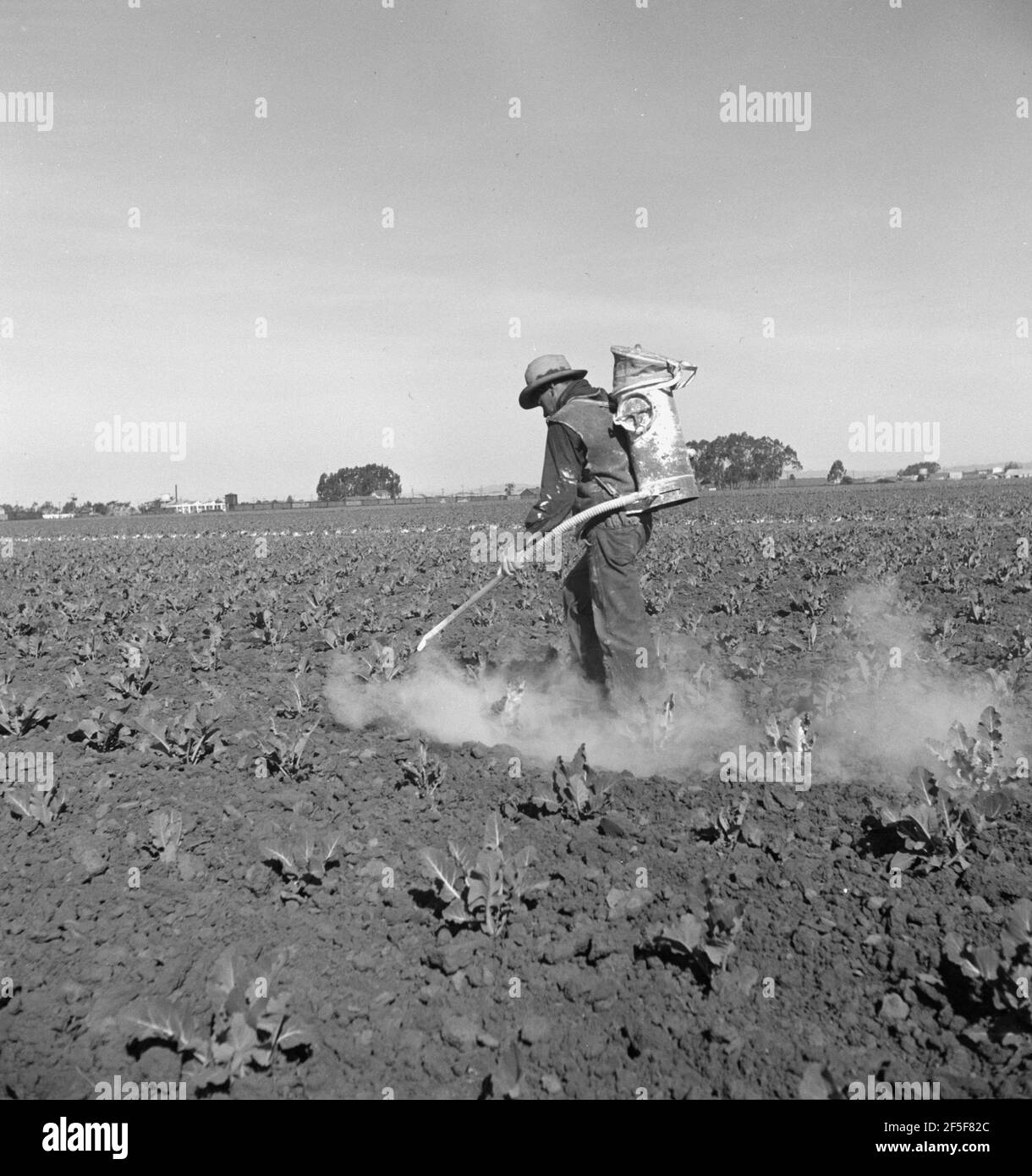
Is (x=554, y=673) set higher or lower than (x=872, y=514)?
lower

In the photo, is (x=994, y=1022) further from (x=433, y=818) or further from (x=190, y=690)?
(x=190, y=690)

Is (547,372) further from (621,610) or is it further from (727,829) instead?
(727,829)

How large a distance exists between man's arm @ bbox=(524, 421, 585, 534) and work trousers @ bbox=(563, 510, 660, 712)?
254mm

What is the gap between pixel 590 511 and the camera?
507 cm

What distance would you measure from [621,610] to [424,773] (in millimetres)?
1629

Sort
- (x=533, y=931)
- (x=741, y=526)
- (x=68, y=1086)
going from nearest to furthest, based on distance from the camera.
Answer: (x=68, y=1086), (x=533, y=931), (x=741, y=526)

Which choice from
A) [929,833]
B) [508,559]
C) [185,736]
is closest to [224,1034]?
[185,736]

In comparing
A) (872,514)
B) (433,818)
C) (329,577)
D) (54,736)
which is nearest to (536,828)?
(433,818)

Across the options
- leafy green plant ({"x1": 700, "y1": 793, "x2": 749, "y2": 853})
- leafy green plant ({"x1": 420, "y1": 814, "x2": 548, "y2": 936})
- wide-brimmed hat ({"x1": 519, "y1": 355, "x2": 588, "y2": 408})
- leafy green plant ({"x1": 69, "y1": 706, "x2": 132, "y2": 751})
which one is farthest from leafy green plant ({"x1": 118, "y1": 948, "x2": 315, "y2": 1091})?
wide-brimmed hat ({"x1": 519, "y1": 355, "x2": 588, "y2": 408})

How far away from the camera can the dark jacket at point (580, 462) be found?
5.16 metres

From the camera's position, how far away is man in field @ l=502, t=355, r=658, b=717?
17.0 feet

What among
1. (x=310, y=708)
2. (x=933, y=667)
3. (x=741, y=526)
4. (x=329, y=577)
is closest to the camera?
(x=310, y=708)

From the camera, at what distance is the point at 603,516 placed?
518 cm
